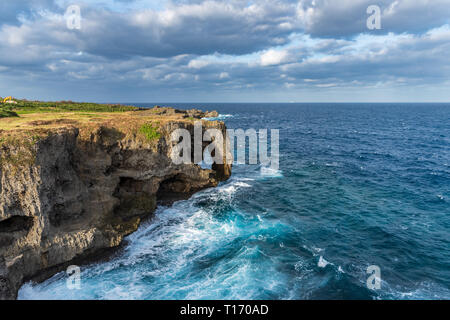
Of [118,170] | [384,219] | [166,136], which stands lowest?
[384,219]

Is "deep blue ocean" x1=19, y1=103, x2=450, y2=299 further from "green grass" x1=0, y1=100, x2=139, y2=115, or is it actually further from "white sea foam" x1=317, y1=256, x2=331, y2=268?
"green grass" x1=0, y1=100, x2=139, y2=115

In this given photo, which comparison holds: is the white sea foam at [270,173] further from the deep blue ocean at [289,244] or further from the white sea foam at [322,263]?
the white sea foam at [322,263]

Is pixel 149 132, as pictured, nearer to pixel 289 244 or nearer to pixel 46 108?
pixel 289 244

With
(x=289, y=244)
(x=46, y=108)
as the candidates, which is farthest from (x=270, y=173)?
(x=46, y=108)
